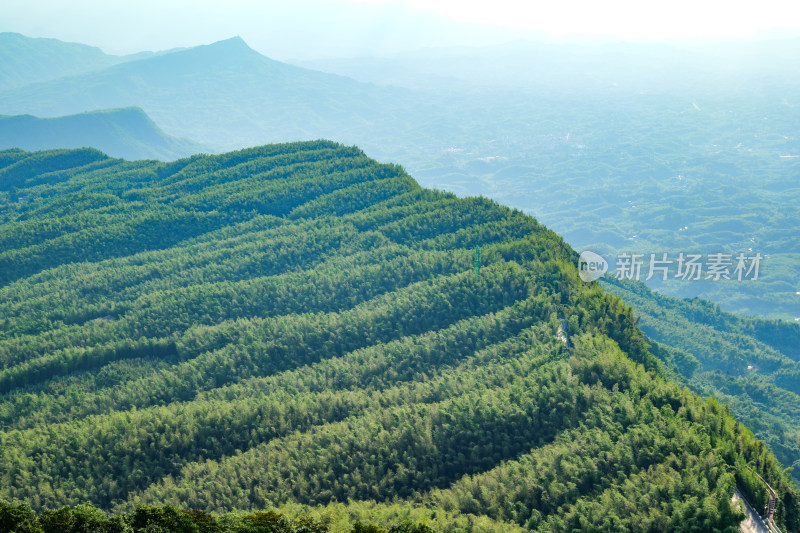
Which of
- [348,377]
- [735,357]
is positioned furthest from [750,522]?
[735,357]

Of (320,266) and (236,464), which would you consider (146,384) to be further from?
(320,266)

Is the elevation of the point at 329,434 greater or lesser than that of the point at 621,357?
lesser

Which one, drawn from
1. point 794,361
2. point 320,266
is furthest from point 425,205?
point 794,361

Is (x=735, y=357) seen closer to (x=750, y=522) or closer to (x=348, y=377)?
(x=348, y=377)

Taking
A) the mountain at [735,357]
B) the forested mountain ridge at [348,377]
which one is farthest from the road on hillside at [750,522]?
the mountain at [735,357]

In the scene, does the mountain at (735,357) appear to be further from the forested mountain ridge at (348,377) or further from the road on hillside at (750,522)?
the road on hillside at (750,522)

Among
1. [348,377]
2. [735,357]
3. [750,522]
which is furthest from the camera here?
[735,357]
